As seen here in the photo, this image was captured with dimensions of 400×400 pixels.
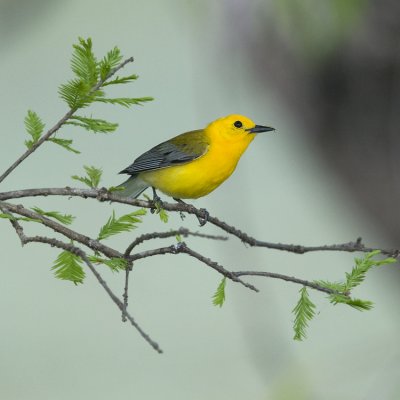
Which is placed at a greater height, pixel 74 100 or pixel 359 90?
pixel 359 90

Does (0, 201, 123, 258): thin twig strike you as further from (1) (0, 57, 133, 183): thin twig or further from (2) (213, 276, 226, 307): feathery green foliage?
(2) (213, 276, 226, 307): feathery green foliage

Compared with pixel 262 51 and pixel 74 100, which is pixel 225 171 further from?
pixel 74 100

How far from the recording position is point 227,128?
104 inches

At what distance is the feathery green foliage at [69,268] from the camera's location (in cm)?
138

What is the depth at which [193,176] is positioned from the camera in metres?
2.40

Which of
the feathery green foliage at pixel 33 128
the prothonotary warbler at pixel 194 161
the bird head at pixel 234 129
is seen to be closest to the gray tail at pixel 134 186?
the prothonotary warbler at pixel 194 161

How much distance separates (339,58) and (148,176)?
3.48 feet

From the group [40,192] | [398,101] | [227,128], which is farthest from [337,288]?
[398,101]

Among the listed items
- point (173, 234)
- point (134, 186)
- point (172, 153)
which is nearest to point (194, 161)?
point (172, 153)

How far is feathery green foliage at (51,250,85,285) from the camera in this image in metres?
1.38

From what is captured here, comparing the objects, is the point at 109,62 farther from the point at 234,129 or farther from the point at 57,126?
the point at 234,129

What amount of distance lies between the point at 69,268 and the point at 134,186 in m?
1.15

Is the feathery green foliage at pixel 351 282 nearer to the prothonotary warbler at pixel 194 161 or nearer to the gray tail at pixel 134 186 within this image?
the prothonotary warbler at pixel 194 161

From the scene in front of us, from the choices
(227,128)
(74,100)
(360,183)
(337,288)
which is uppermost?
(360,183)
